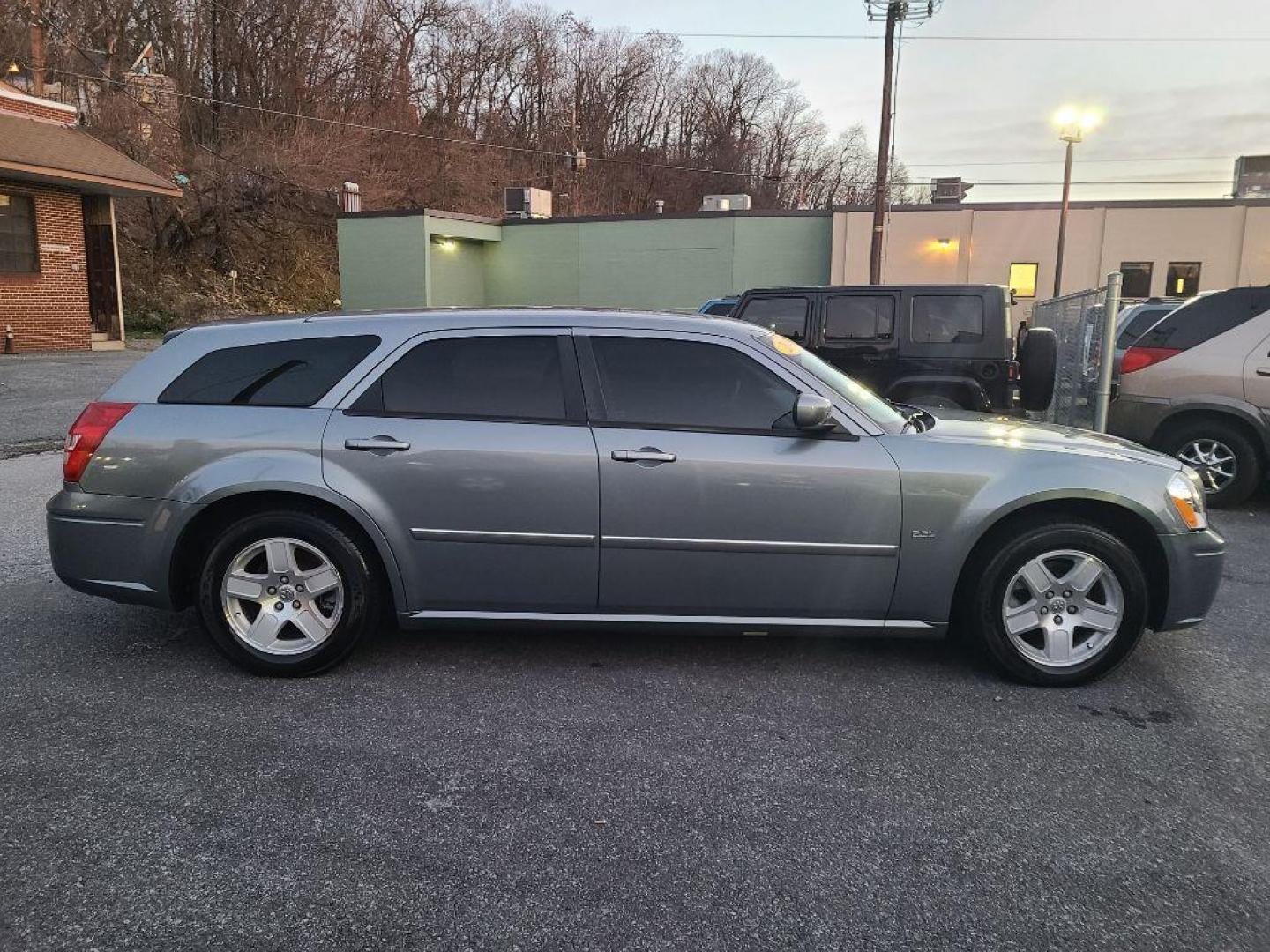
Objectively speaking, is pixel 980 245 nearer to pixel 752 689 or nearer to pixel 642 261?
pixel 642 261

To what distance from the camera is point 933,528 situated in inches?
151

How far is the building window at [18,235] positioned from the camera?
18.9 metres

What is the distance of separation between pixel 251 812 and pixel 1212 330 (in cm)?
796

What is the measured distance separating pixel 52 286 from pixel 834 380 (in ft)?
69.8

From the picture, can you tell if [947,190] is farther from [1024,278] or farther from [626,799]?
[626,799]

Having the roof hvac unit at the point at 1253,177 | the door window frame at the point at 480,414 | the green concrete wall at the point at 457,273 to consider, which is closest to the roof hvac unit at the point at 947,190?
the roof hvac unit at the point at 1253,177

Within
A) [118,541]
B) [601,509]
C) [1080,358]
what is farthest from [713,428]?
[1080,358]

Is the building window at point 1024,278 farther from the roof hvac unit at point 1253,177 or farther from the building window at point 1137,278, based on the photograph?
the roof hvac unit at point 1253,177

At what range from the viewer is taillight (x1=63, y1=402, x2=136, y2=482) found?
13.1 feet

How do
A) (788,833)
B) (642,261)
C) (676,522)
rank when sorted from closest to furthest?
1. (788,833)
2. (676,522)
3. (642,261)

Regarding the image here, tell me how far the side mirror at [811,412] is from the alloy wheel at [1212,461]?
5.28 metres

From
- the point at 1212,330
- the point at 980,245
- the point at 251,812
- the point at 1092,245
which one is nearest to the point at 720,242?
the point at 980,245

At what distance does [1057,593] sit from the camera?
3.90m

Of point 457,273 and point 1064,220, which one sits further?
point 457,273
